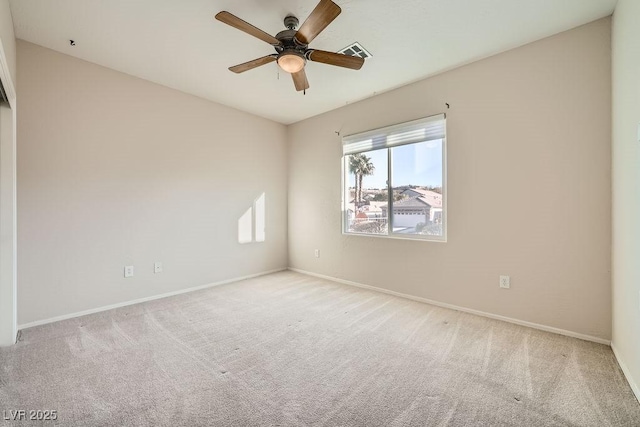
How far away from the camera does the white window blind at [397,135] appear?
3.16 meters

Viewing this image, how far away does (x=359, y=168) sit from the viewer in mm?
3992

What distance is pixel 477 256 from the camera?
285 centimetres

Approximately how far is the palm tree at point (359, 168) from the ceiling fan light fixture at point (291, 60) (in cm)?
195

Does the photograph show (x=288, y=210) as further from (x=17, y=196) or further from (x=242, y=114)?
(x=17, y=196)

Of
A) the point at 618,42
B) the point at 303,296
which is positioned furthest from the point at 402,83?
the point at 303,296

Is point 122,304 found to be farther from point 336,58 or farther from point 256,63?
point 336,58

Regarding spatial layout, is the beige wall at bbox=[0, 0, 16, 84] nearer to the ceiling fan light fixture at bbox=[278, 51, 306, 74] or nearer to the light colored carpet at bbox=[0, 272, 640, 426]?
the ceiling fan light fixture at bbox=[278, 51, 306, 74]

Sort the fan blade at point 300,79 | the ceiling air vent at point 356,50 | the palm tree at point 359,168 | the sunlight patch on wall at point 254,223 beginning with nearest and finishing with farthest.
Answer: the fan blade at point 300,79 < the ceiling air vent at point 356,50 < the palm tree at point 359,168 < the sunlight patch on wall at point 254,223

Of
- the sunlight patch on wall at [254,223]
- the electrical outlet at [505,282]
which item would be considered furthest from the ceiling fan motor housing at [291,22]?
the electrical outlet at [505,282]

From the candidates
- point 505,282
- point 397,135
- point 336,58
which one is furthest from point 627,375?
point 336,58

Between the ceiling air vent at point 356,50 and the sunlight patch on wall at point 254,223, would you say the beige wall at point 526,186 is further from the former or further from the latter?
the sunlight patch on wall at point 254,223

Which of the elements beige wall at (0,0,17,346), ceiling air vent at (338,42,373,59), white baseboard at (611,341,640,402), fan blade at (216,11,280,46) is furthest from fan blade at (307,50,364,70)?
white baseboard at (611,341,640,402)

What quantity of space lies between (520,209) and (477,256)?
0.62 m

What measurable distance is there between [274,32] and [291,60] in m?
0.54
